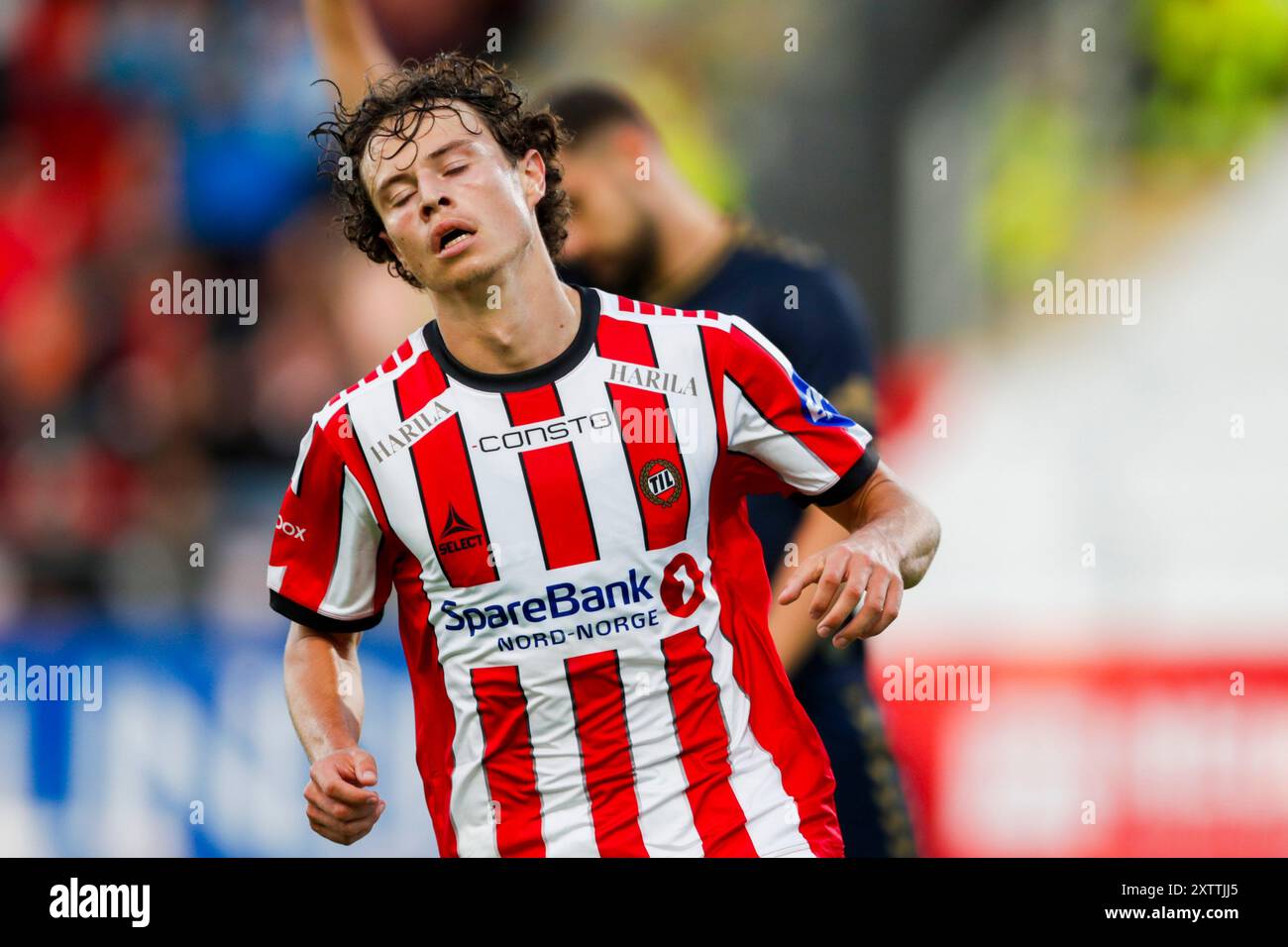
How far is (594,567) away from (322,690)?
517 mm

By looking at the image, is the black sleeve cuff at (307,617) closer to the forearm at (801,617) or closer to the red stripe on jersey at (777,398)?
the red stripe on jersey at (777,398)

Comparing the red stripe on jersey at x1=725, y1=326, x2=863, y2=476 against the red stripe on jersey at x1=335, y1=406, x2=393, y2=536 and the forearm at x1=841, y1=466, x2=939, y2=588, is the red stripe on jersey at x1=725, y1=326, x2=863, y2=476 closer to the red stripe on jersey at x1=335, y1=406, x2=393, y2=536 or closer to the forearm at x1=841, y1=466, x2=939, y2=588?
the forearm at x1=841, y1=466, x2=939, y2=588

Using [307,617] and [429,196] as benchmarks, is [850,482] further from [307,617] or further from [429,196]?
[307,617]

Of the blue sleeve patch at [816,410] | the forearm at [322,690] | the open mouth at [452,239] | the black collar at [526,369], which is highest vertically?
the open mouth at [452,239]

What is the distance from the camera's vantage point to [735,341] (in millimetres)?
2363

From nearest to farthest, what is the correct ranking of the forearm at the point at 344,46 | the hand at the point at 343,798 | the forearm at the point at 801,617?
the hand at the point at 343,798 → the forearm at the point at 801,617 → the forearm at the point at 344,46

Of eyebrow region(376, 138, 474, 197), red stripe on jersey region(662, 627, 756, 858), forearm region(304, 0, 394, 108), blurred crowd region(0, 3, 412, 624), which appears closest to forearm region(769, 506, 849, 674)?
red stripe on jersey region(662, 627, 756, 858)

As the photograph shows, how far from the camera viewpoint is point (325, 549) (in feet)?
7.85

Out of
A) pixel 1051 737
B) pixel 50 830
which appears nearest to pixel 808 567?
pixel 1051 737

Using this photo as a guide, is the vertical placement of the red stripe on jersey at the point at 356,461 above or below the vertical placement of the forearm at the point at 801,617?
above

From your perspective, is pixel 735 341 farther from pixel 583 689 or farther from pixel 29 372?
pixel 29 372

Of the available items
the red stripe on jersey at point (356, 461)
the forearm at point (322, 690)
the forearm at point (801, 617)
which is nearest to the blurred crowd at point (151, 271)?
the forearm at point (801, 617)

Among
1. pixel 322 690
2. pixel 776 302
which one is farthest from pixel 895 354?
pixel 322 690

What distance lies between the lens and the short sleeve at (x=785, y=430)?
235 cm
